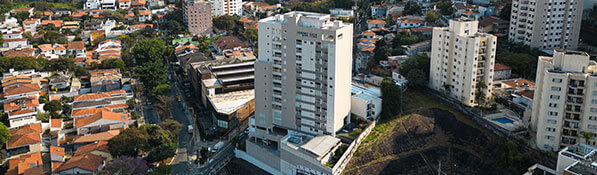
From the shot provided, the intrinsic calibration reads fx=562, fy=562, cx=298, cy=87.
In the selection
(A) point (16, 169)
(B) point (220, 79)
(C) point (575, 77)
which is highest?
(C) point (575, 77)

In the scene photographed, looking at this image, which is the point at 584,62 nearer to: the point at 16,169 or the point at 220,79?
the point at 220,79

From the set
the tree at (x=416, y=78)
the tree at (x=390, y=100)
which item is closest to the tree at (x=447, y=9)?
the tree at (x=416, y=78)

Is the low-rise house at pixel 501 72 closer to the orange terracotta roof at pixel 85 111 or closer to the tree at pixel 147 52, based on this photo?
the orange terracotta roof at pixel 85 111

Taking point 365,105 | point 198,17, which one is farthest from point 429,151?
point 198,17

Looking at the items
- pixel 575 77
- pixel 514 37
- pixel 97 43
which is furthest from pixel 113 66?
pixel 575 77

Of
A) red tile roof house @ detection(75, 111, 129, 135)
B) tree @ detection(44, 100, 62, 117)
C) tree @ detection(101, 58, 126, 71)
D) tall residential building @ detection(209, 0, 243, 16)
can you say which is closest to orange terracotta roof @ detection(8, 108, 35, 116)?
tree @ detection(44, 100, 62, 117)

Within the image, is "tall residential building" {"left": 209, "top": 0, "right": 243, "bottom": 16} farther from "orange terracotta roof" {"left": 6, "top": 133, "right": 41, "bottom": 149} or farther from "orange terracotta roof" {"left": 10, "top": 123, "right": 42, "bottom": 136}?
"orange terracotta roof" {"left": 6, "top": 133, "right": 41, "bottom": 149}
